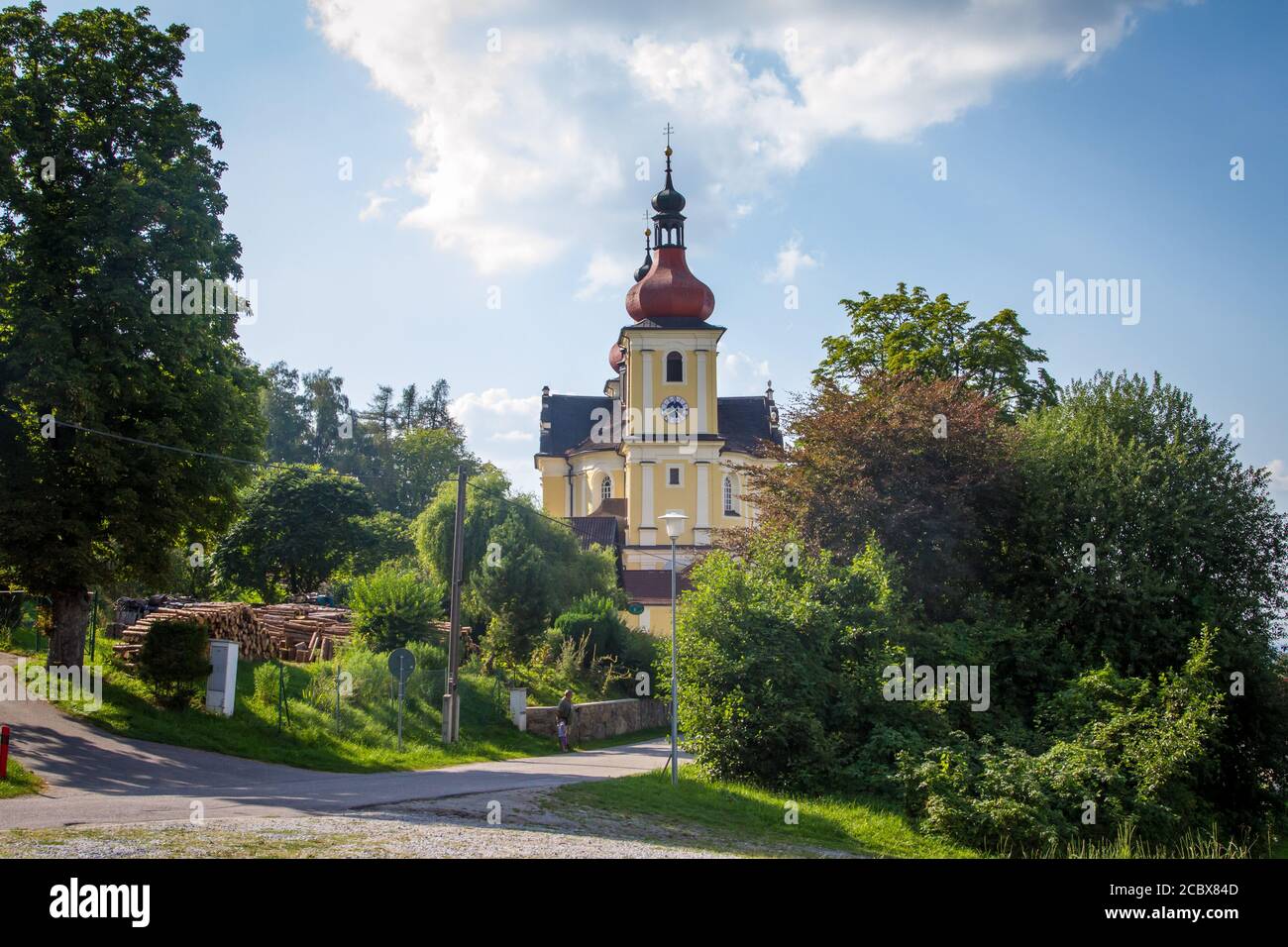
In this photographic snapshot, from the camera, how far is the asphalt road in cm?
1391

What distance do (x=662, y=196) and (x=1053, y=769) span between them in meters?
57.1

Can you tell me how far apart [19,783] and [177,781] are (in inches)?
91.8

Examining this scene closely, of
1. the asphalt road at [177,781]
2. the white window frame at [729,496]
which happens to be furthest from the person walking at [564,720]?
the white window frame at [729,496]

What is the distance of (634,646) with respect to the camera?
38.9 m

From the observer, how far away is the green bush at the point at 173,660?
72.5 ft

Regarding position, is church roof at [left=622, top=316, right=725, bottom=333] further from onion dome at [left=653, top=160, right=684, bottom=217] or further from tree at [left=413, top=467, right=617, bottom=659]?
tree at [left=413, top=467, right=617, bottom=659]

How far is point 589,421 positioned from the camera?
81.7 metres

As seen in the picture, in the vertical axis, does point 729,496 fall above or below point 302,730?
A: above

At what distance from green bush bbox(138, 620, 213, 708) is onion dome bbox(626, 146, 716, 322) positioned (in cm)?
5123

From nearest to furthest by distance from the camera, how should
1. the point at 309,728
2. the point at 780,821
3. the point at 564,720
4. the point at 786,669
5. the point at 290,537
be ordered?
1. the point at 780,821
2. the point at 786,669
3. the point at 309,728
4. the point at 564,720
5. the point at 290,537

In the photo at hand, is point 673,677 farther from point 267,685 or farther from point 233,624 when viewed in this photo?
point 233,624

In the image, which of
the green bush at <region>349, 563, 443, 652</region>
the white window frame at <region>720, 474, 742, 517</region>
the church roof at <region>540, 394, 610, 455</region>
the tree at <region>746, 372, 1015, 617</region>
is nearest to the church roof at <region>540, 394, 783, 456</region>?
the church roof at <region>540, 394, 610, 455</region>

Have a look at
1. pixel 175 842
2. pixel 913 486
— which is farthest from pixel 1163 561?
pixel 175 842
